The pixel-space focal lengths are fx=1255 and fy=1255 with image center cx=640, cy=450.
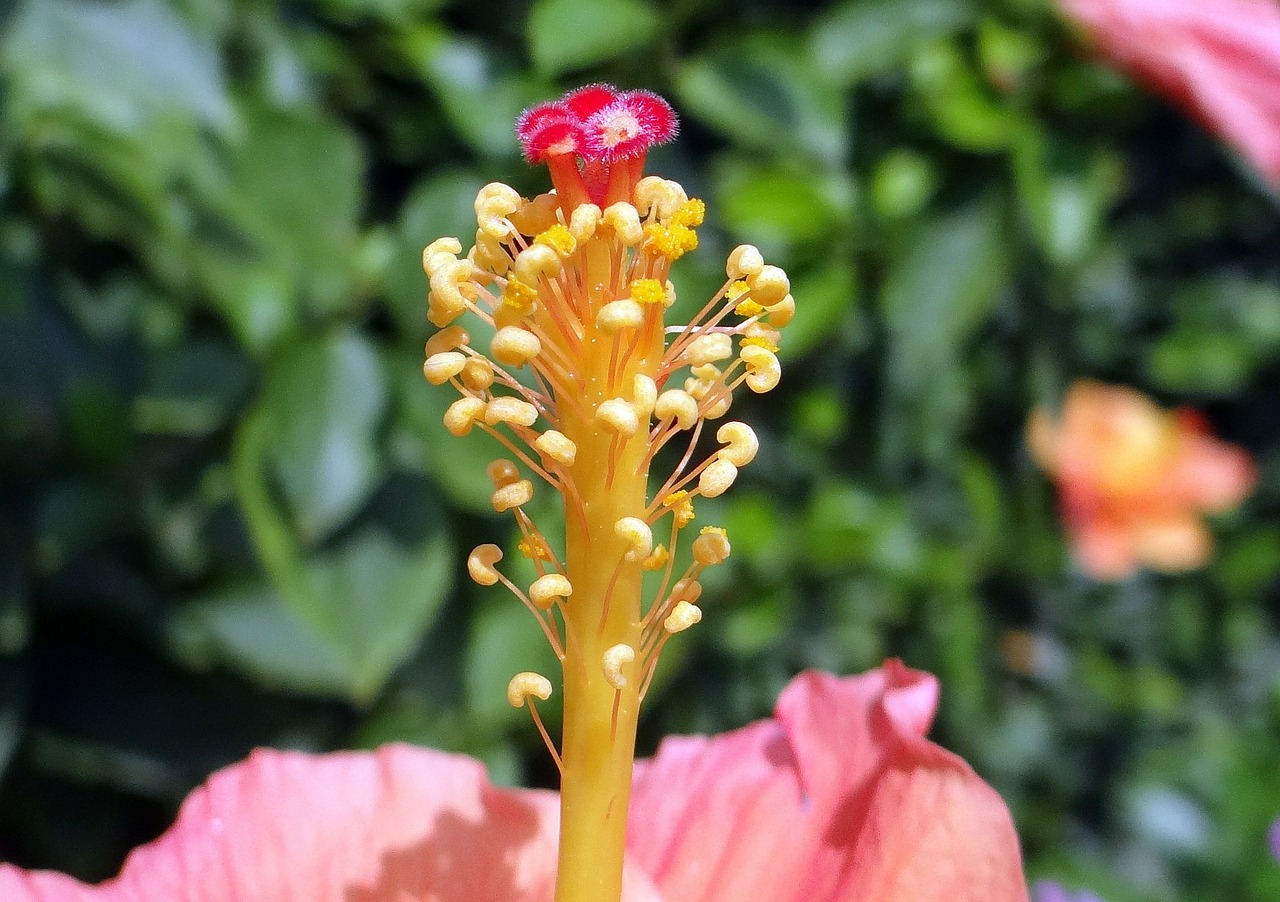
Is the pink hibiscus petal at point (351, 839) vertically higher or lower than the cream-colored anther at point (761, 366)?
lower

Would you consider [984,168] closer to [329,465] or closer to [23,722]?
[329,465]

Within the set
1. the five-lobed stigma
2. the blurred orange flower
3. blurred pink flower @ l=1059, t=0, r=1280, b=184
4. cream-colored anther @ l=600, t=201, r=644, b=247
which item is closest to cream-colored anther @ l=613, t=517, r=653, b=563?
the five-lobed stigma

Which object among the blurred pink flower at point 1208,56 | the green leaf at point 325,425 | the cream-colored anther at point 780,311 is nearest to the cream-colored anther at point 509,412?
the cream-colored anther at point 780,311

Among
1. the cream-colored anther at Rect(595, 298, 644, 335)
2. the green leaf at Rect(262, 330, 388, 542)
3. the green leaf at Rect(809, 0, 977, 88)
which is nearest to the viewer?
the cream-colored anther at Rect(595, 298, 644, 335)

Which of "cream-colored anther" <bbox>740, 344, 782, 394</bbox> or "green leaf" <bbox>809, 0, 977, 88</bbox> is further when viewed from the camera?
"green leaf" <bbox>809, 0, 977, 88</bbox>

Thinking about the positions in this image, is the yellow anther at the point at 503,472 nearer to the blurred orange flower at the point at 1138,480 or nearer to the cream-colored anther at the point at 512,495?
the cream-colored anther at the point at 512,495

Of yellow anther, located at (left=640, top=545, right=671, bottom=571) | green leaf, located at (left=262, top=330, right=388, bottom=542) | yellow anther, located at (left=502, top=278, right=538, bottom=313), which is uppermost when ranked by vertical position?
yellow anther, located at (left=502, top=278, right=538, bottom=313)

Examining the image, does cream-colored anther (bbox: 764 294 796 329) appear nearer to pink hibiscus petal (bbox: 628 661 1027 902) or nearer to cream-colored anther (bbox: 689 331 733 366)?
cream-colored anther (bbox: 689 331 733 366)

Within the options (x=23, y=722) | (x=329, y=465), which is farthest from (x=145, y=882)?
(x=23, y=722)
